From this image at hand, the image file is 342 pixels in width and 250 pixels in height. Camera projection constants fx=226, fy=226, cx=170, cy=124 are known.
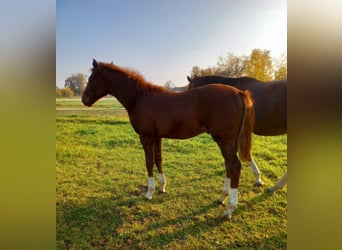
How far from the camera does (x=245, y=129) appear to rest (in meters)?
1.73

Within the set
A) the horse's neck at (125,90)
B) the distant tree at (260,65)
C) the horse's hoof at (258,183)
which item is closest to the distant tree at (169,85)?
the horse's neck at (125,90)

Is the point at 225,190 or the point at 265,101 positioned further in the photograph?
the point at 265,101

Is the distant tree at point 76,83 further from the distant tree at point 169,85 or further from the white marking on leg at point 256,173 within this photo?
the white marking on leg at point 256,173

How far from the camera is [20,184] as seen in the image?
0.93 metres

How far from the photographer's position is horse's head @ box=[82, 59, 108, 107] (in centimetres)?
189

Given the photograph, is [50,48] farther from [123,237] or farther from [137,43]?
[123,237]

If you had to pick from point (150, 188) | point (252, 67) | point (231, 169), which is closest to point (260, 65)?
point (252, 67)

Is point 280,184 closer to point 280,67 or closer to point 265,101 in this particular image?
point 265,101

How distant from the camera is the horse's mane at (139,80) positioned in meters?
1.94

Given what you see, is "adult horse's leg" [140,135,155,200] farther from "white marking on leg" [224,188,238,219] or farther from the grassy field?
Result: "white marking on leg" [224,188,238,219]

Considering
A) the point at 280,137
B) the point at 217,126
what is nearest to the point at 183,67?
the point at 217,126

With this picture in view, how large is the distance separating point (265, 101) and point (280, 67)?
0.47 metres

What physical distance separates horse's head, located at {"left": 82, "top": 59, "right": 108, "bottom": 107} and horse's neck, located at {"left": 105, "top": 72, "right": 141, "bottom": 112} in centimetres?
9

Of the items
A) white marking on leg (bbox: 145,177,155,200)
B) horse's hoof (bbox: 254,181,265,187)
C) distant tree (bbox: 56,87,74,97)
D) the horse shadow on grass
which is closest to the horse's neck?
distant tree (bbox: 56,87,74,97)
